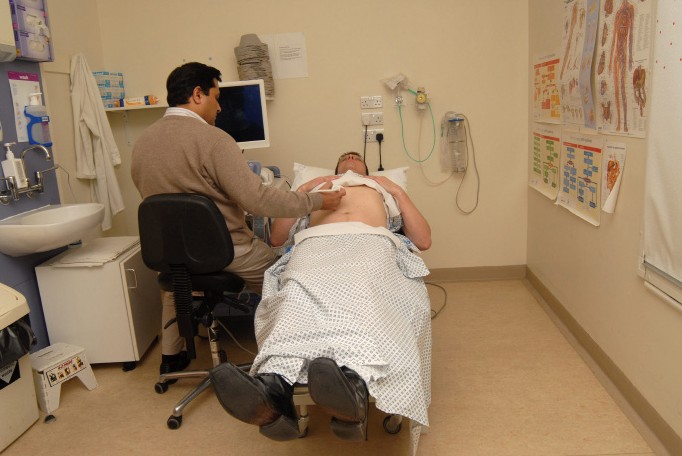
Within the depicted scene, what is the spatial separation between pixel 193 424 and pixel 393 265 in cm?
99

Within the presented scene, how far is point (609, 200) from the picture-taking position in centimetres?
206

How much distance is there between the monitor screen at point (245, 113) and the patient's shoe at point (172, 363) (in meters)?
1.15

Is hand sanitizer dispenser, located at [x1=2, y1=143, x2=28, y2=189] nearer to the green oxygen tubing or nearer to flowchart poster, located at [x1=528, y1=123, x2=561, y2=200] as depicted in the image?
the green oxygen tubing

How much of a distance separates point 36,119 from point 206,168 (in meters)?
1.05

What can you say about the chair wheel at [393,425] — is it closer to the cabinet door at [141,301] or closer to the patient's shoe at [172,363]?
the patient's shoe at [172,363]

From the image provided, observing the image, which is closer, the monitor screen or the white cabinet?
the white cabinet

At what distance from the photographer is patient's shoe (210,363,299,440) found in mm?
1379

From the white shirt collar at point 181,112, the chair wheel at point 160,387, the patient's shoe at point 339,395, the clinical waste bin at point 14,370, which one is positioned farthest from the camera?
the chair wheel at point 160,387

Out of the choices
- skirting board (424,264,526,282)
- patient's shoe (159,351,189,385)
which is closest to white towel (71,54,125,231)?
patient's shoe (159,351,189,385)

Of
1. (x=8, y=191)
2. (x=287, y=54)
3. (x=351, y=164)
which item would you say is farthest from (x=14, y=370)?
(x=287, y=54)

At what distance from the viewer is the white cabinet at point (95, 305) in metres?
2.43

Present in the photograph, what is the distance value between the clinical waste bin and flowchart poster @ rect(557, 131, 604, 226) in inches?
90.0

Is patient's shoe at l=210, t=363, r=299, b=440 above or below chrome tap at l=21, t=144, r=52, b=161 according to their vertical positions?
below

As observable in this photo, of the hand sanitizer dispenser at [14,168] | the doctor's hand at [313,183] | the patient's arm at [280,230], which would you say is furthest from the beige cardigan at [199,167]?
the hand sanitizer dispenser at [14,168]
